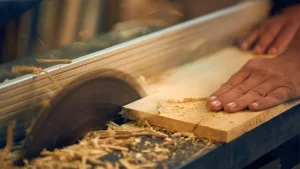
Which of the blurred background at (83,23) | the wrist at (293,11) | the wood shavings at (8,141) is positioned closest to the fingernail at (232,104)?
the blurred background at (83,23)

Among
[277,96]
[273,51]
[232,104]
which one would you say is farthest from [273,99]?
[273,51]

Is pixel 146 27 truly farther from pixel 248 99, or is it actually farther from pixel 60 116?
pixel 60 116

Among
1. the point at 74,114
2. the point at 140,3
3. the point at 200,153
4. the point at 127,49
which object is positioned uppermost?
the point at 140,3

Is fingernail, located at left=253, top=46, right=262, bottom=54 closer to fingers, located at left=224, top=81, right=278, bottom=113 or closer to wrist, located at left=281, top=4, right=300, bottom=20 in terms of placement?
wrist, located at left=281, top=4, right=300, bottom=20

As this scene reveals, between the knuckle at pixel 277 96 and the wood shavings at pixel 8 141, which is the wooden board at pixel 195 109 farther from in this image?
the wood shavings at pixel 8 141

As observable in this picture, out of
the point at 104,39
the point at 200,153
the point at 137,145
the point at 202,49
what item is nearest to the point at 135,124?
the point at 137,145

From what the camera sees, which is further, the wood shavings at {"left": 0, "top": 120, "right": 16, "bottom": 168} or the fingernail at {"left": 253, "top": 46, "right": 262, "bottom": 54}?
the fingernail at {"left": 253, "top": 46, "right": 262, "bottom": 54}

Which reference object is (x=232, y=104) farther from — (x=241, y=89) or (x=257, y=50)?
(x=257, y=50)

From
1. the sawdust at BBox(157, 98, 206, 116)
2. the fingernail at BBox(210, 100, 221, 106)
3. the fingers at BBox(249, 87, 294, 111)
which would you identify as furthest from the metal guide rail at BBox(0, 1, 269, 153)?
the fingers at BBox(249, 87, 294, 111)

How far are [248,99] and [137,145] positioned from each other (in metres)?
0.37

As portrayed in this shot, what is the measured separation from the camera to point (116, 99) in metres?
1.49

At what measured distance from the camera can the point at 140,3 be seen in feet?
6.23

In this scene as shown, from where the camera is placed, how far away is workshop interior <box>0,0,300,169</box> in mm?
1271

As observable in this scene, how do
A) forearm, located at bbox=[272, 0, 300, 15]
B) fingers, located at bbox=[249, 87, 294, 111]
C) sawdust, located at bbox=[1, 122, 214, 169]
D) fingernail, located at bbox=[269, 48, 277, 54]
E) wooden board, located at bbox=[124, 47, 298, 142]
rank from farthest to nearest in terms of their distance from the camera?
1. forearm, located at bbox=[272, 0, 300, 15]
2. fingernail, located at bbox=[269, 48, 277, 54]
3. fingers, located at bbox=[249, 87, 294, 111]
4. wooden board, located at bbox=[124, 47, 298, 142]
5. sawdust, located at bbox=[1, 122, 214, 169]
